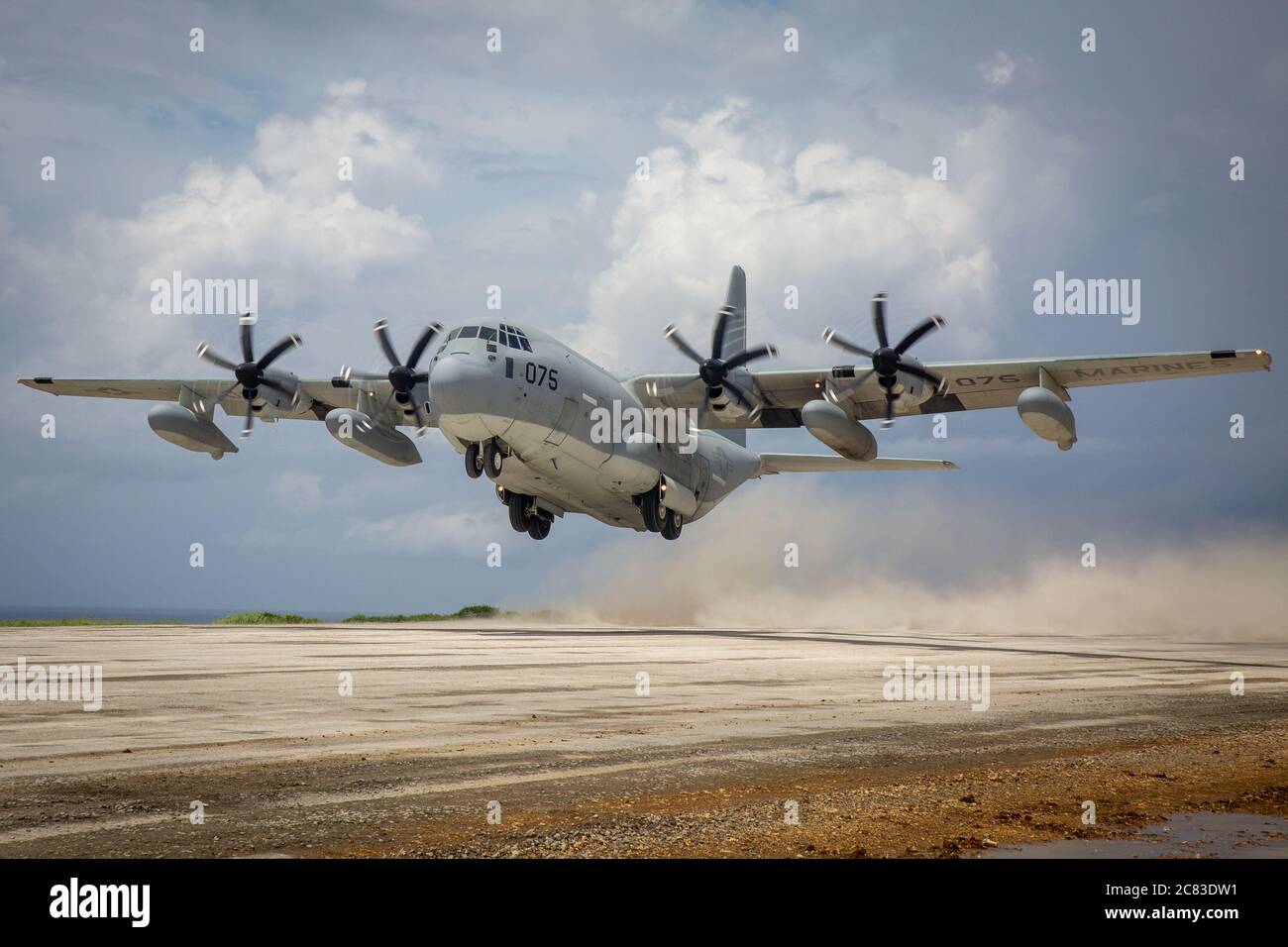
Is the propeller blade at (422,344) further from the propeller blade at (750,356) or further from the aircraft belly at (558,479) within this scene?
the propeller blade at (750,356)

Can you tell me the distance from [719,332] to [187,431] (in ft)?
60.3

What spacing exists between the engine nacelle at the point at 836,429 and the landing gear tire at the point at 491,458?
914cm

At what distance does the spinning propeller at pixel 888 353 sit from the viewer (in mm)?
31031

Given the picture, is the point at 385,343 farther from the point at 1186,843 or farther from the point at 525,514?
the point at 1186,843

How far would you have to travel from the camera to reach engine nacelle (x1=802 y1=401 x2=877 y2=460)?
30.0 m

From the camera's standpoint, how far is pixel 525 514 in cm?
3588

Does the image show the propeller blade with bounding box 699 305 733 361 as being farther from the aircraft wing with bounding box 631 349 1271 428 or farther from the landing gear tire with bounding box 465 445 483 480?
the landing gear tire with bounding box 465 445 483 480

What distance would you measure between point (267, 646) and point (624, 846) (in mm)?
19948

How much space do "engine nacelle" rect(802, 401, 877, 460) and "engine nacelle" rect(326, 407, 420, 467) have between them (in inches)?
575

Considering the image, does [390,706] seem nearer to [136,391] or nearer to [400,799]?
[400,799]

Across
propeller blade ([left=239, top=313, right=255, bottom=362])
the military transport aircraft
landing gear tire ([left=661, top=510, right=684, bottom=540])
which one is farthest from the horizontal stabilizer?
propeller blade ([left=239, top=313, right=255, bottom=362])

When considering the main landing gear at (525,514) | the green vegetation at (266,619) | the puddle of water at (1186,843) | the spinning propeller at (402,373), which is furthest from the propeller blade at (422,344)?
the puddle of water at (1186,843)

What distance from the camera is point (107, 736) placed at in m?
9.88
